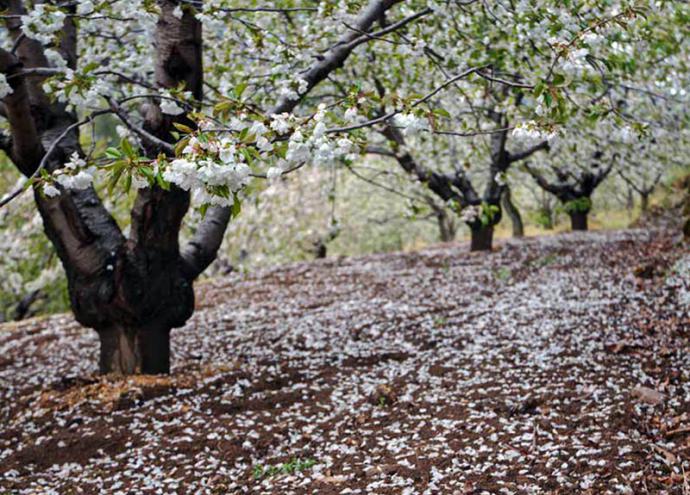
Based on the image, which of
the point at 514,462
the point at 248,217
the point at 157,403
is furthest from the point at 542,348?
the point at 248,217

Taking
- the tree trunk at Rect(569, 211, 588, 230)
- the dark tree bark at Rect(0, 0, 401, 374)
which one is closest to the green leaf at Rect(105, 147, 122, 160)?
the dark tree bark at Rect(0, 0, 401, 374)

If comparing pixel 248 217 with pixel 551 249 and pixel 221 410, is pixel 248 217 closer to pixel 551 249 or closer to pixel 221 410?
pixel 551 249

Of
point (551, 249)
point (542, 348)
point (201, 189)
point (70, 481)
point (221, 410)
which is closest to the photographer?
point (201, 189)

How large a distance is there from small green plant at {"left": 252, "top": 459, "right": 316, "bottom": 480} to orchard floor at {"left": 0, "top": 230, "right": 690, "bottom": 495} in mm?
15

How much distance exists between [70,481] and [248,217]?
14029 mm

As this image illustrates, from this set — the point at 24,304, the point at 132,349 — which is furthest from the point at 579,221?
the point at 132,349

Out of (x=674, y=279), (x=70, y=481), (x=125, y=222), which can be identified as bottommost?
(x=70, y=481)

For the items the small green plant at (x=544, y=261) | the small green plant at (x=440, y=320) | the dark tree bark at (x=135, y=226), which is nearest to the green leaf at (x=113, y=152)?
the dark tree bark at (x=135, y=226)

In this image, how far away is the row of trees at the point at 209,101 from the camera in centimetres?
352

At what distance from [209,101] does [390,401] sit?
143 inches

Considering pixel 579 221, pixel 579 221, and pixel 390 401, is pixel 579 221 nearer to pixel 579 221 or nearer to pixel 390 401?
pixel 579 221

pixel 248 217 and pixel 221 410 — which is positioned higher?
pixel 248 217

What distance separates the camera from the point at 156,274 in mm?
6477

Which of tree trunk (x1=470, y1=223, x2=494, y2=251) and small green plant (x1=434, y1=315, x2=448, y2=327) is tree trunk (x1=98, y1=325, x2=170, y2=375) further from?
tree trunk (x1=470, y1=223, x2=494, y2=251)
